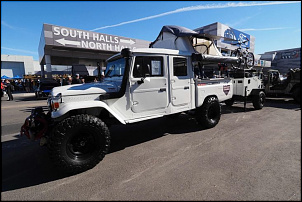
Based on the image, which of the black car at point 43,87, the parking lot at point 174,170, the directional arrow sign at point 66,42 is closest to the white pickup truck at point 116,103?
the parking lot at point 174,170

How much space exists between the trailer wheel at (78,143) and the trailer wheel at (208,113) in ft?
9.71

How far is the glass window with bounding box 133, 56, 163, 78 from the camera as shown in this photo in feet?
11.5

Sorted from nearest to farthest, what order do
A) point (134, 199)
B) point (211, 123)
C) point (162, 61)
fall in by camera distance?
point (134, 199)
point (162, 61)
point (211, 123)

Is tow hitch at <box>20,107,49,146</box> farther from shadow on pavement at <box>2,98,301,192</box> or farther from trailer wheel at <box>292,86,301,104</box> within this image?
trailer wheel at <box>292,86,301,104</box>

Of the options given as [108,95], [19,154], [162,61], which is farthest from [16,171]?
[162,61]

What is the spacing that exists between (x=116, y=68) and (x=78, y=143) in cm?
190

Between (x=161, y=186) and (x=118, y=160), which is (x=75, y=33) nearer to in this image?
(x=118, y=160)

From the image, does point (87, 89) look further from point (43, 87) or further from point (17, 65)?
point (17, 65)

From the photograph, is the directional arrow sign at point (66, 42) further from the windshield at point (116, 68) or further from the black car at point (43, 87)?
the windshield at point (116, 68)

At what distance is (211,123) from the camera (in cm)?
499

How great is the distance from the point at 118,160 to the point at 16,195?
157 cm

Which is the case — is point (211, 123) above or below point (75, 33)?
below

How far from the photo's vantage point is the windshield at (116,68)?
369 centimetres

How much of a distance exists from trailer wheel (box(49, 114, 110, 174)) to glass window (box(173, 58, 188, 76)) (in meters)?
2.30
